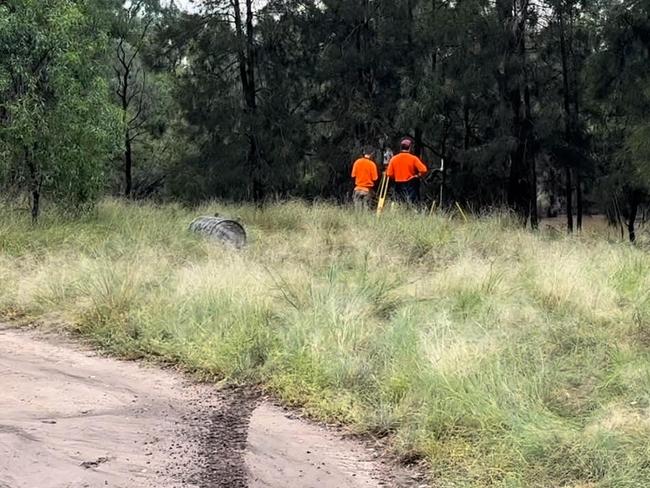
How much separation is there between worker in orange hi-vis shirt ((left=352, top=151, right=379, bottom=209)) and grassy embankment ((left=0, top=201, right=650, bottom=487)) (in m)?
3.64

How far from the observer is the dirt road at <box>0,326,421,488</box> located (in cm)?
383

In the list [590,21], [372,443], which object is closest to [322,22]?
[590,21]

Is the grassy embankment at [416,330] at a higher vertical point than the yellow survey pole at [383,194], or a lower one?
lower

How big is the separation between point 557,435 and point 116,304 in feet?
15.0

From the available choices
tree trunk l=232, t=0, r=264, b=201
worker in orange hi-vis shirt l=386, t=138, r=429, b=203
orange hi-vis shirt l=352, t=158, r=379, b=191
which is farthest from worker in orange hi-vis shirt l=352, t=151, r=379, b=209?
tree trunk l=232, t=0, r=264, b=201

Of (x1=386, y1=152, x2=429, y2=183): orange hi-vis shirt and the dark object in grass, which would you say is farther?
(x1=386, y1=152, x2=429, y2=183): orange hi-vis shirt

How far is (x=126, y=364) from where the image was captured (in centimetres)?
607

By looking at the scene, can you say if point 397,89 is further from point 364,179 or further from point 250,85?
point 364,179

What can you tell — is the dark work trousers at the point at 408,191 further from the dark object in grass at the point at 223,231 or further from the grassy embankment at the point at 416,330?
the dark object in grass at the point at 223,231

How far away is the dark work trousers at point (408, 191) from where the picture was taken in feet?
46.9

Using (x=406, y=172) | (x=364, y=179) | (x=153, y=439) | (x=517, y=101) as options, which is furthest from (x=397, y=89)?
(x=153, y=439)

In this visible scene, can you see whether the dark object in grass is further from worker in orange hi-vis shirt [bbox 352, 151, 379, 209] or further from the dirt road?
the dirt road

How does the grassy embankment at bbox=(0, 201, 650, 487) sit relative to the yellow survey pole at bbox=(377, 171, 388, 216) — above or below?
below

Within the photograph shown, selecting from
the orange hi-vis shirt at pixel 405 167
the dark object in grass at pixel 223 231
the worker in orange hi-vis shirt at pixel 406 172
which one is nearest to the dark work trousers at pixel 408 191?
the worker in orange hi-vis shirt at pixel 406 172
